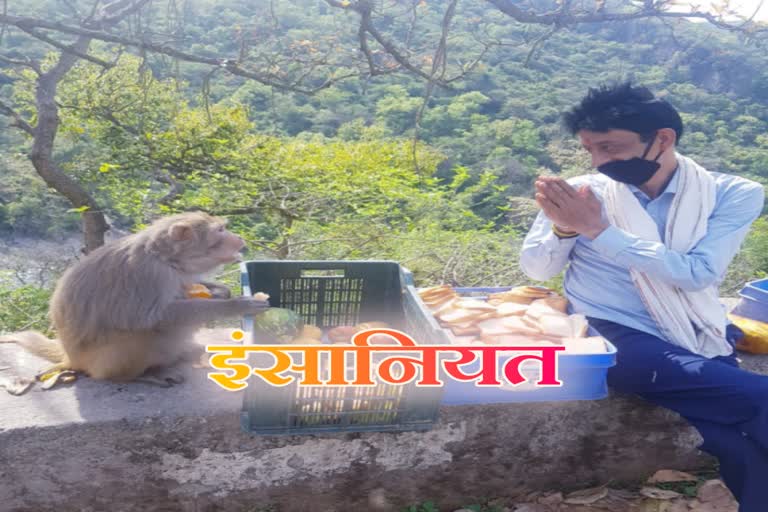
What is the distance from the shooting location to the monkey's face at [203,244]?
2.53m

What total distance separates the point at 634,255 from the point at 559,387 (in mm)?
569

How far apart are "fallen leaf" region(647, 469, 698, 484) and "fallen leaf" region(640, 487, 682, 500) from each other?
6 cm

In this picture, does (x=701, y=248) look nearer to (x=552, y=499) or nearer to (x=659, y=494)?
(x=659, y=494)

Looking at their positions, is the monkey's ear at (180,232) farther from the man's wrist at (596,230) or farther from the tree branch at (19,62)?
the tree branch at (19,62)

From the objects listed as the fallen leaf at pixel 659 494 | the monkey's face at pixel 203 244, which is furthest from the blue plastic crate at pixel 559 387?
the monkey's face at pixel 203 244

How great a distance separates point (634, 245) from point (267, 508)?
5.52 ft

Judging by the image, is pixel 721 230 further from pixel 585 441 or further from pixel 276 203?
pixel 276 203

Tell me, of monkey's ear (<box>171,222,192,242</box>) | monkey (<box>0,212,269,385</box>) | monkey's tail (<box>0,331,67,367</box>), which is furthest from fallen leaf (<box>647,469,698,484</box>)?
monkey's tail (<box>0,331,67,367</box>)

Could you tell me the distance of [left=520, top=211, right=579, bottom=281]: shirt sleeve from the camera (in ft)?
8.66

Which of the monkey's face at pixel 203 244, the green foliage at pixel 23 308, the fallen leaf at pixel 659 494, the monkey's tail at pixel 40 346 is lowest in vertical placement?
the green foliage at pixel 23 308

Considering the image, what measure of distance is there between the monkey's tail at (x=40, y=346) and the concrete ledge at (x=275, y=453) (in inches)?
10.9

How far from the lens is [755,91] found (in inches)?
865

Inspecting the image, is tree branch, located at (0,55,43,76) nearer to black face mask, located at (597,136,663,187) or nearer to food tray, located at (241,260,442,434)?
food tray, located at (241,260,442,434)

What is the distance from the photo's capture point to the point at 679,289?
7.89 ft
